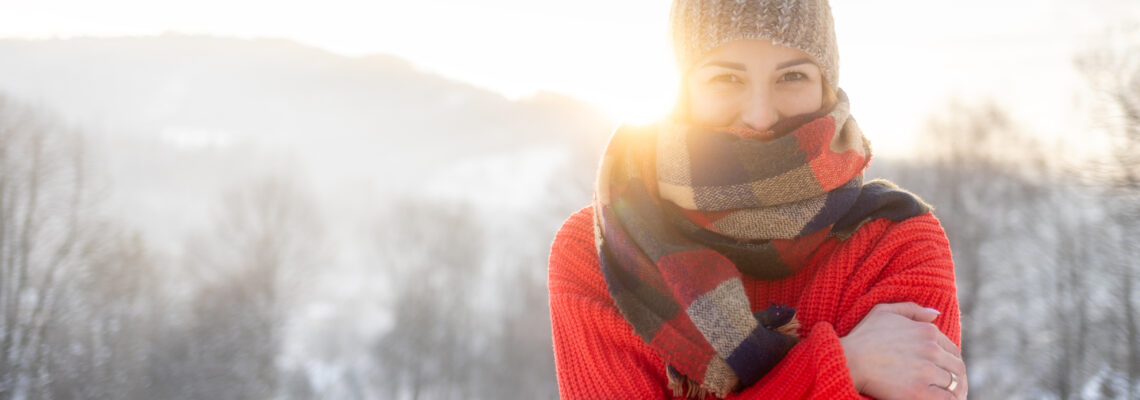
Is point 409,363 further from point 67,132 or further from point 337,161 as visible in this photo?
point 337,161

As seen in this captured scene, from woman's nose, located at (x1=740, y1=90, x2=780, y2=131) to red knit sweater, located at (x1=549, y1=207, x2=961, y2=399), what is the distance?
1.01 ft

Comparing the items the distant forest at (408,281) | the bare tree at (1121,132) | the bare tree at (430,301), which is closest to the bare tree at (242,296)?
the distant forest at (408,281)

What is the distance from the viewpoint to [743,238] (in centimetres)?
151

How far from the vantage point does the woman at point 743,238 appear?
138 centimetres

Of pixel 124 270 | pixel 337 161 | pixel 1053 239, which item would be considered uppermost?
pixel 1053 239

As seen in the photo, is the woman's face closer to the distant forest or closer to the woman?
the woman

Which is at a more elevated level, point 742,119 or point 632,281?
point 742,119

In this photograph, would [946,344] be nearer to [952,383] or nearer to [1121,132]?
[952,383]

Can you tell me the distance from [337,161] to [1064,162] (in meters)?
57.3

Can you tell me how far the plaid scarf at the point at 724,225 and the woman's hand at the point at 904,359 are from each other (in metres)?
0.15

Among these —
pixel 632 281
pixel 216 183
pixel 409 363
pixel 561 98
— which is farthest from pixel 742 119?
pixel 216 183

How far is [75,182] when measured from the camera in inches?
726

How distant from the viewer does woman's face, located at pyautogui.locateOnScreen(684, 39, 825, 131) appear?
150 cm

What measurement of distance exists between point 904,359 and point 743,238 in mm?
413
